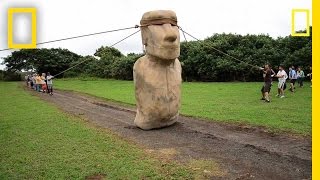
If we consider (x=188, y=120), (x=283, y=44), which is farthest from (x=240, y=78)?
(x=188, y=120)

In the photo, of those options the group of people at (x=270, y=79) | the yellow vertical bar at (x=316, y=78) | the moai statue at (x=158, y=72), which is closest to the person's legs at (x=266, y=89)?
the group of people at (x=270, y=79)

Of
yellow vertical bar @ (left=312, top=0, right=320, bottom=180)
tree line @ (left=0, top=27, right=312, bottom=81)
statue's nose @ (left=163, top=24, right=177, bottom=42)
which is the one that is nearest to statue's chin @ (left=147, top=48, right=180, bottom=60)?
statue's nose @ (left=163, top=24, right=177, bottom=42)

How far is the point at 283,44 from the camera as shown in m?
36.7

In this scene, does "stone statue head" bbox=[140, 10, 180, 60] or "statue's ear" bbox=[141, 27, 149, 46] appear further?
"statue's ear" bbox=[141, 27, 149, 46]

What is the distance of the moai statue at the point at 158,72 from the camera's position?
420 inches

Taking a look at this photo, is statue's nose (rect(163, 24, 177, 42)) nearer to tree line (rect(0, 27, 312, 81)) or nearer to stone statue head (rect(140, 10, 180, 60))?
stone statue head (rect(140, 10, 180, 60))

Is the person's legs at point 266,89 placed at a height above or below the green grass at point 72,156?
above

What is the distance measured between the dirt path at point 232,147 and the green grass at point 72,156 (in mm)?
688

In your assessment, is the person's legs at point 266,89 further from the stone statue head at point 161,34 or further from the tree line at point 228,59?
the tree line at point 228,59

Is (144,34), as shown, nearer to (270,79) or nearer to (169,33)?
(169,33)

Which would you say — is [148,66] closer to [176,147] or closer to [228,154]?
[176,147]

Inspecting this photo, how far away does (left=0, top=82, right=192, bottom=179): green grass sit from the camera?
689 centimetres

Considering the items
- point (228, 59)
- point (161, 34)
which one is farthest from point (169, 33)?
point (228, 59)

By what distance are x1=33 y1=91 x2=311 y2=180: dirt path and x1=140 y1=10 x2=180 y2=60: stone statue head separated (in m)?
2.35
